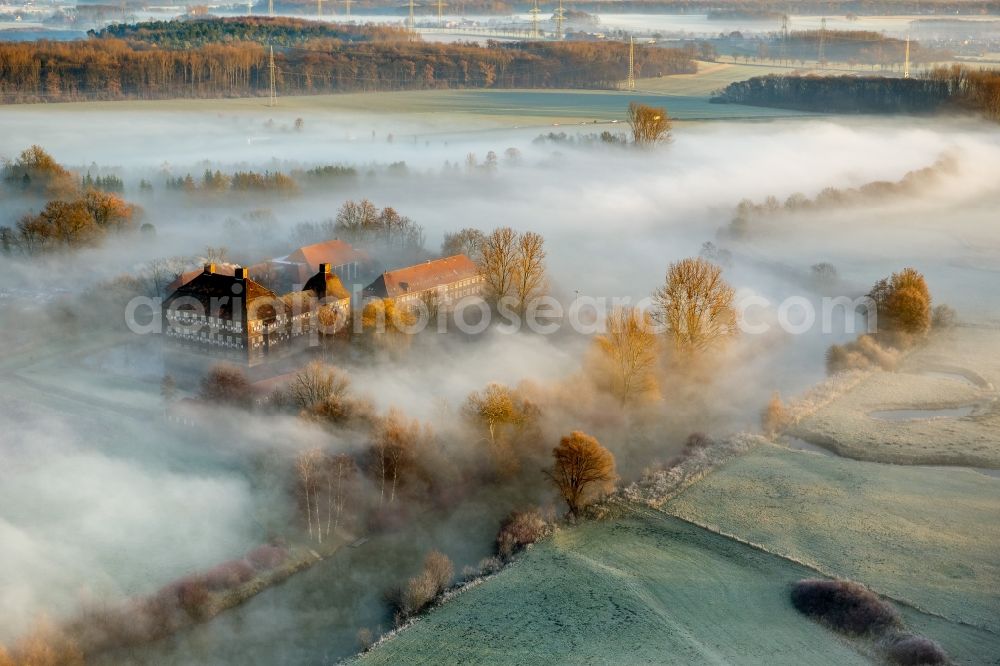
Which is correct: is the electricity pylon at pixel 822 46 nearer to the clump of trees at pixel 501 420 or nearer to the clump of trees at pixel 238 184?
the clump of trees at pixel 238 184

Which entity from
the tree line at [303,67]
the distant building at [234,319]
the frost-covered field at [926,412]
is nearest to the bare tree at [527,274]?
the distant building at [234,319]

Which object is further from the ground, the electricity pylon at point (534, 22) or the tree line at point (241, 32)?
the electricity pylon at point (534, 22)

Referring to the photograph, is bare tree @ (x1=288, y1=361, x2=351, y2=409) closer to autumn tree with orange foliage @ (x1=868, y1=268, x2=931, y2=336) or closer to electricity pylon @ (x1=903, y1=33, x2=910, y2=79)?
autumn tree with orange foliage @ (x1=868, y1=268, x2=931, y2=336)

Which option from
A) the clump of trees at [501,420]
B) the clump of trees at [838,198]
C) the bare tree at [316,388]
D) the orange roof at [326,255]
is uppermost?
the clump of trees at [838,198]

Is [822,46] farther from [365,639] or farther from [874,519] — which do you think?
[365,639]

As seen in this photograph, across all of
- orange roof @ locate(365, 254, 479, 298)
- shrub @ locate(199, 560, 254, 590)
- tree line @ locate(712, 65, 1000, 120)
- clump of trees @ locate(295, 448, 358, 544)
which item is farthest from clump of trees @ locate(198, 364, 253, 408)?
tree line @ locate(712, 65, 1000, 120)

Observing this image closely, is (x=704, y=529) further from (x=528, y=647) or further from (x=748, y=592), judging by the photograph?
(x=528, y=647)

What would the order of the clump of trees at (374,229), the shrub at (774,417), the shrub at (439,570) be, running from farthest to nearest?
the clump of trees at (374,229), the shrub at (774,417), the shrub at (439,570)
